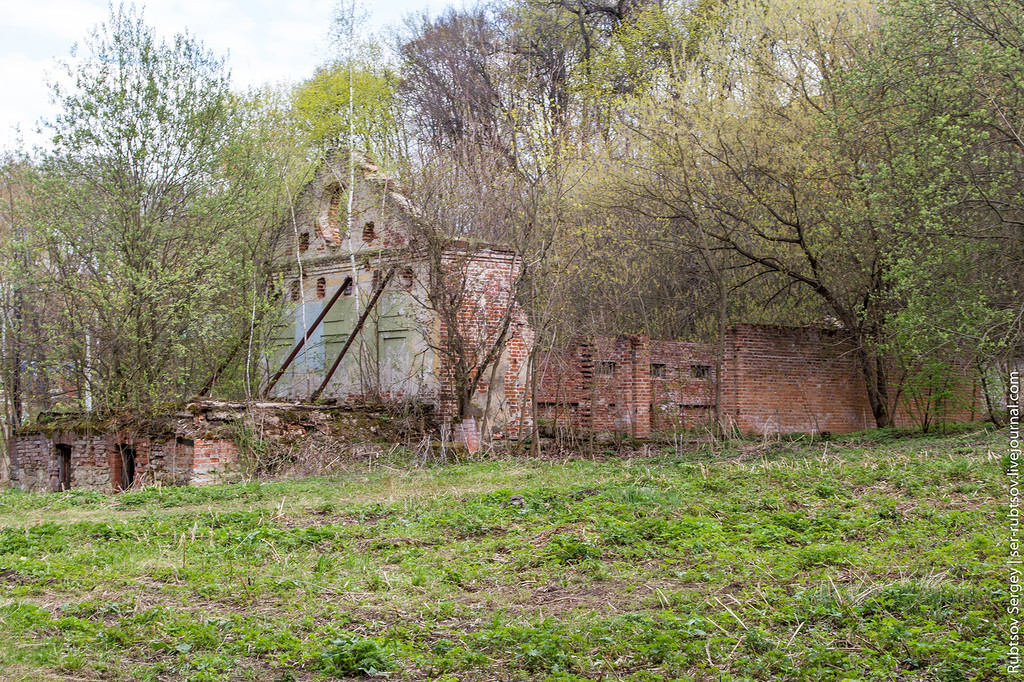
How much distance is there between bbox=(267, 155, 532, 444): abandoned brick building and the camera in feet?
54.2

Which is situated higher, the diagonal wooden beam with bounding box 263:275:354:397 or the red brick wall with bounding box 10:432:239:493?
the diagonal wooden beam with bounding box 263:275:354:397

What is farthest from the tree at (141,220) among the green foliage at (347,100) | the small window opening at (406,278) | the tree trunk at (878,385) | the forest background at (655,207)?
the tree trunk at (878,385)

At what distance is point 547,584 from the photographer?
663 centimetres

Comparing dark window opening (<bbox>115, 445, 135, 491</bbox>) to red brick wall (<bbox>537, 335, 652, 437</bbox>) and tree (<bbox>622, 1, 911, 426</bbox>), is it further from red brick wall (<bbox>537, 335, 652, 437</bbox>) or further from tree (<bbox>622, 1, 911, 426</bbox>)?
tree (<bbox>622, 1, 911, 426</bbox>)

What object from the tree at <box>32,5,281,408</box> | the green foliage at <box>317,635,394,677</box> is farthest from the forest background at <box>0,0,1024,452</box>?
the green foliage at <box>317,635,394,677</box>

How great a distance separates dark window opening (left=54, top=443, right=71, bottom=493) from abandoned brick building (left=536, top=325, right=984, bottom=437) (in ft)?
29.4

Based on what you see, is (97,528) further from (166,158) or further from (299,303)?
(299,303)

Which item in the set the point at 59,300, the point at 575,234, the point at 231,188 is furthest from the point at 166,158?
the point at 575,234

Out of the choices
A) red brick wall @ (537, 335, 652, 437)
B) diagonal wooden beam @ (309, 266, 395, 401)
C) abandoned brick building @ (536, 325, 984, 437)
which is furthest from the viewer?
abandoned brick building @ (536, 325, 984, 437)

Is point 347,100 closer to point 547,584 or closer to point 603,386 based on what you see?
point 603,386

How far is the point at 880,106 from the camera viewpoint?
15.6 m

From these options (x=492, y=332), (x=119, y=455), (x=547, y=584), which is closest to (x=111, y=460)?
(x=119, y=455)

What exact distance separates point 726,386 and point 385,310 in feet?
25.0

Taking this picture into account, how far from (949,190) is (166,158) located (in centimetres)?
1309
